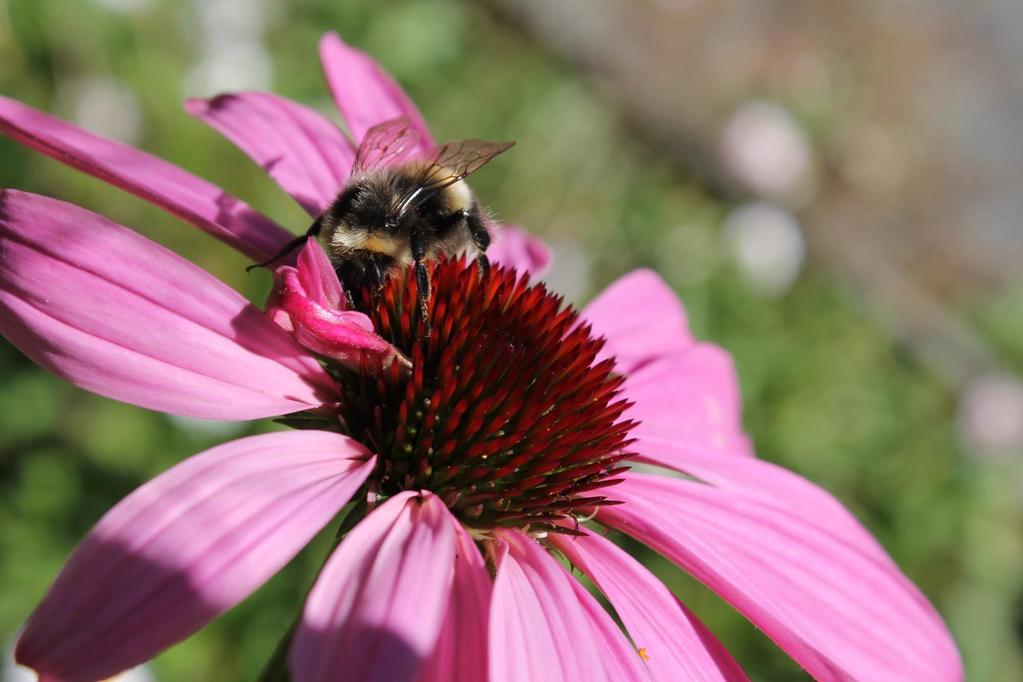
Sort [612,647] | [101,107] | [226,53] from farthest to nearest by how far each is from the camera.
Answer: [226,53]
[101,107]
[612,647]

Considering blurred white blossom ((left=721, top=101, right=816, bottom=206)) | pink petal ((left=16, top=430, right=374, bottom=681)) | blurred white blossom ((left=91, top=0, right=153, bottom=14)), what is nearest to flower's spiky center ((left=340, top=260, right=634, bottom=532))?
pink petal ((left=16, top=430, right=374, bottom=681))

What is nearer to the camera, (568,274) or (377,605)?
(377,605)

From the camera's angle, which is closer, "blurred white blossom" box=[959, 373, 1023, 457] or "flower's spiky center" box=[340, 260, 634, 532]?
"flower's spiky center" box=[340, 260, 634, 532]

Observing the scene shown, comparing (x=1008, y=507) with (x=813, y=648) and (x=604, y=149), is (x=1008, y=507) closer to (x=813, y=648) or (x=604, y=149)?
(x=604, y=149)

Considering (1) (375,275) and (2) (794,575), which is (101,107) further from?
(2) (794,575)

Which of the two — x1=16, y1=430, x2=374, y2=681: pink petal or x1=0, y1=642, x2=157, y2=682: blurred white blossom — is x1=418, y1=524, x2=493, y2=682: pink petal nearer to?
x1=16, y1=430, x2=374, y2=681: pink petal

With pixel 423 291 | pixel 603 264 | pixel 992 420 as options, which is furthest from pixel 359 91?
pixel 992 420
